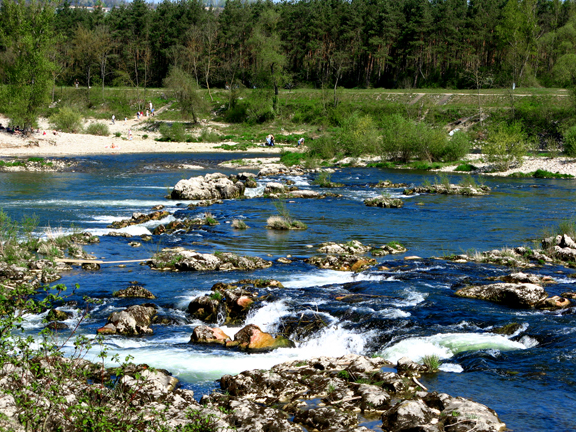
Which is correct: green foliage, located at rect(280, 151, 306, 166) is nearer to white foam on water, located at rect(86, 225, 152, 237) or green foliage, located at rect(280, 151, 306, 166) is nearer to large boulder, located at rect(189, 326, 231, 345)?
white foam on water, located at rect(86, 225, 152, 237)

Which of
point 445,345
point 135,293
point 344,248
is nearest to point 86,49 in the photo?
point 344,248

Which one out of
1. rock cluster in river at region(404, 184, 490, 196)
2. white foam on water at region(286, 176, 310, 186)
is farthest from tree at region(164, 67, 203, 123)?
rock cluster in river at region(404, 184, 490, 196)

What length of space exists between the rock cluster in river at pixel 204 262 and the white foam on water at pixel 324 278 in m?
→ 1.56

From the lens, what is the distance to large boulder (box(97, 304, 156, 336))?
12190mm

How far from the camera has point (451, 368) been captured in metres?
10.4

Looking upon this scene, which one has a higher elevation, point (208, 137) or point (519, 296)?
point (208, 137)

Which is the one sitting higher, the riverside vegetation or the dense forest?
the dense forest

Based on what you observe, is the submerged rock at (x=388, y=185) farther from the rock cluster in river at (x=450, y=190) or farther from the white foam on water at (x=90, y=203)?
the white foam on water at (x=90, y=203)

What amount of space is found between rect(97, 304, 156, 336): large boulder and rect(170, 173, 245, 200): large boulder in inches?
755

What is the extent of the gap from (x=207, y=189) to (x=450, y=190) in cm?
1411

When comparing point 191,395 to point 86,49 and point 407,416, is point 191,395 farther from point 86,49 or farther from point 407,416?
point 86,49

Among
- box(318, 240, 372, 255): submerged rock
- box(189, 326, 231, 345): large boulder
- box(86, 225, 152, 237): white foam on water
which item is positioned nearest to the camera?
box(189, 326, 231, 345): large boulder

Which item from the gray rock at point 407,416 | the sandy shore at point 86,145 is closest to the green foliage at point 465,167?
the sandy shore at point 86,145

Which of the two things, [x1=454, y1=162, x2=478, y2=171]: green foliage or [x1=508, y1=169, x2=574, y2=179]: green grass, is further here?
[x1=454, y1=162, x2=478, y2=171]: green foliage
